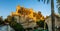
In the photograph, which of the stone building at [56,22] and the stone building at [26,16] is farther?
the stone building at [56,22]

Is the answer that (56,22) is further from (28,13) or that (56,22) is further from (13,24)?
(13,24)

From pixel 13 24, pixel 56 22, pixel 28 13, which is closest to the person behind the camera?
pixel 13 24

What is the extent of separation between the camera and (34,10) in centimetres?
709

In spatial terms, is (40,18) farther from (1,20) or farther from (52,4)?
(1,20)

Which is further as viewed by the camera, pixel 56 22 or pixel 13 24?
pixel 56 22

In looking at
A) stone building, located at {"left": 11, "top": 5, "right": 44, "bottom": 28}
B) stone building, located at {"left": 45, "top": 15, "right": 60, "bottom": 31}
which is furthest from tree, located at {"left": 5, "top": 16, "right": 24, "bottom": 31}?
stone building, located at {"left": 45, "top": 15, "right": 60, "bottom": 31}

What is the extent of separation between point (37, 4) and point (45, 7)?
0.22 meters

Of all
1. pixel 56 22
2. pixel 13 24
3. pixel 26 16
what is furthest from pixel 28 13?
pixel 56 22

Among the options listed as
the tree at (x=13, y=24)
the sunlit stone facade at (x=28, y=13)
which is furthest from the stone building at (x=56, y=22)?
the tree at (x=13, y=24)

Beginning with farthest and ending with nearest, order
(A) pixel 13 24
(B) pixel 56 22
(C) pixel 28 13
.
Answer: (B) pixel 56 22 → (C) pixel 28 13 → (A) pixel 13 24

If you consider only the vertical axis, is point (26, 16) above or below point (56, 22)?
above

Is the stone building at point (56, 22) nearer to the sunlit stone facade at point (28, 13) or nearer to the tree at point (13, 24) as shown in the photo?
the sunlit stone facade at point (28, 13)

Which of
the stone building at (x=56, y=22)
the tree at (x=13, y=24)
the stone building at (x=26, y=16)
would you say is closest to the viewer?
the tree at (x=13, y=24)

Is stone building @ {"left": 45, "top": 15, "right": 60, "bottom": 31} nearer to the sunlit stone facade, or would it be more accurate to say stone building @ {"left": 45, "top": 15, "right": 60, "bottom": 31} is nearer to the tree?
the sunlit stone facade
